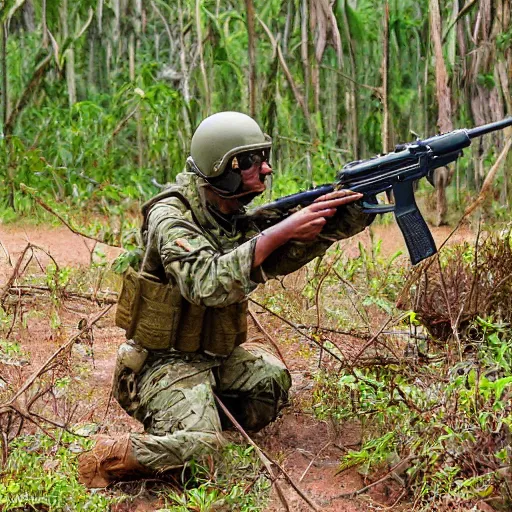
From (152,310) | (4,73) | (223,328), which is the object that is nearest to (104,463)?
(152,310)

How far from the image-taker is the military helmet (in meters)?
3.56

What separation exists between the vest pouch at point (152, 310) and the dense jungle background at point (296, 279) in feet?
0.77

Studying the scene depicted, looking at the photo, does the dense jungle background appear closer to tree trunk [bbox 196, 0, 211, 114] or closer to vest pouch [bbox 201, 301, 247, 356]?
tree trunk [bbox 196, 0, 211, 114]

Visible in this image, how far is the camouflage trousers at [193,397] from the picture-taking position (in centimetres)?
334

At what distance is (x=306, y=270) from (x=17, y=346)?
2018 mm

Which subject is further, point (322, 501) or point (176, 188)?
point (176, 188)

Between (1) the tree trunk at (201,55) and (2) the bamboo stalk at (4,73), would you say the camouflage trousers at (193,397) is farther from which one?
(2) the bamboo stalk at (4,73)

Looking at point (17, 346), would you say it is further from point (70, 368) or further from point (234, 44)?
point (234, 44)

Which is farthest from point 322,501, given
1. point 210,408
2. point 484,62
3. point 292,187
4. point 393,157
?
point 484,62

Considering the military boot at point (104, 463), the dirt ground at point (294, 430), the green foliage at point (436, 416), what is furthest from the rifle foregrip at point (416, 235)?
the military boot at point (104, 463)

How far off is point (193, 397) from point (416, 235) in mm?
1172

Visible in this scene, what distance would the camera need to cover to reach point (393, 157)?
3.46 m

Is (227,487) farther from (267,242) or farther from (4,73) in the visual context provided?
(4,73)

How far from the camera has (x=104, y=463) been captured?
10.8 feet
